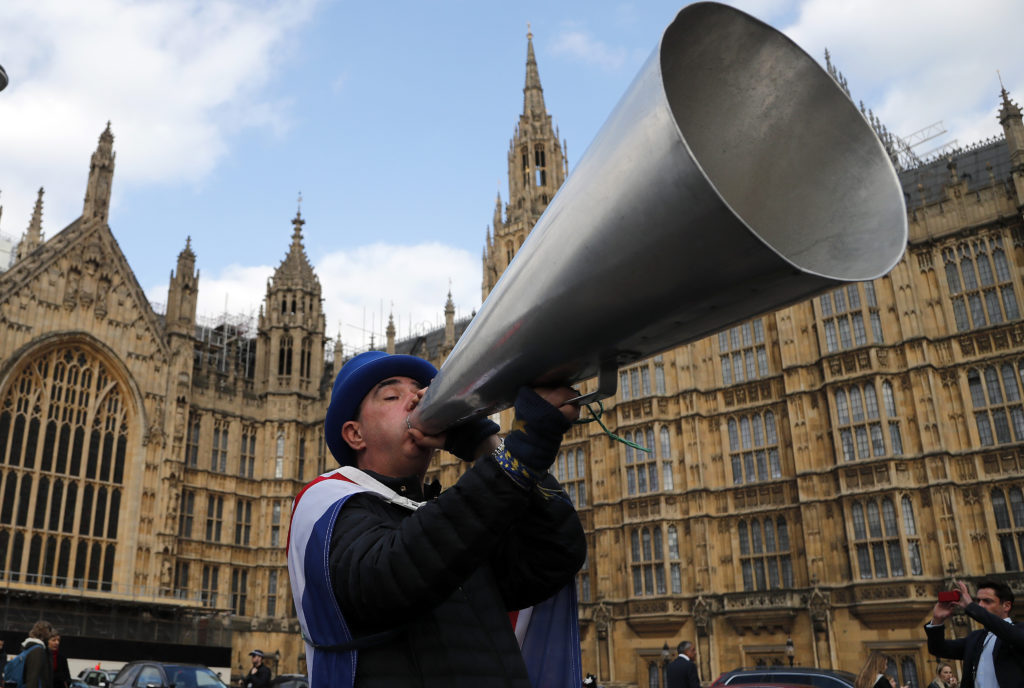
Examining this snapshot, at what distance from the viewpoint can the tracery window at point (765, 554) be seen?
22.9 metres

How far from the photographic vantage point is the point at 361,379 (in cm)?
221

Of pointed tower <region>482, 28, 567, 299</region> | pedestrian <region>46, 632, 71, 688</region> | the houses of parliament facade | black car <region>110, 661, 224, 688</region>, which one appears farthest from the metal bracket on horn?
pointed tower <region>482, 28, 567, 299</region>

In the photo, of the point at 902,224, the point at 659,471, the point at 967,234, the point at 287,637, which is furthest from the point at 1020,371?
the point at 287,637

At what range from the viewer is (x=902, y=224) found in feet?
4.57

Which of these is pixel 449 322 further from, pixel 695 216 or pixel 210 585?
pixel 695 216

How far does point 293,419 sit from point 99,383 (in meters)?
8.20

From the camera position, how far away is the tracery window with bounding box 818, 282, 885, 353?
73.7 feet

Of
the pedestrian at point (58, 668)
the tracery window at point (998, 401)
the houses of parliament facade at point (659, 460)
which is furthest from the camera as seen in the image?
the houses of parliament facade at point (659, 460)

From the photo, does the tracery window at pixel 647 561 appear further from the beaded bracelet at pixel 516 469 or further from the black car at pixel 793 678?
the beaded bracelet at pixel 516 469

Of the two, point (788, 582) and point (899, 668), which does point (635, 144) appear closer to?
point (899, 668)

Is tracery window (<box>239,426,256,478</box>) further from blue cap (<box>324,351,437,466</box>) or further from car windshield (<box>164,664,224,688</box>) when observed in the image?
blue cap (<box>324,351,437,466</box>)

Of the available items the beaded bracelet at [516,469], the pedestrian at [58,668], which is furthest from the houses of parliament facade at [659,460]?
the beaded bracelet at [516,469]

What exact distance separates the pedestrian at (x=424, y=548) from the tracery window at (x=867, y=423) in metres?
21.3

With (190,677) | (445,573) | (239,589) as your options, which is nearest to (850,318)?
(190,677)
